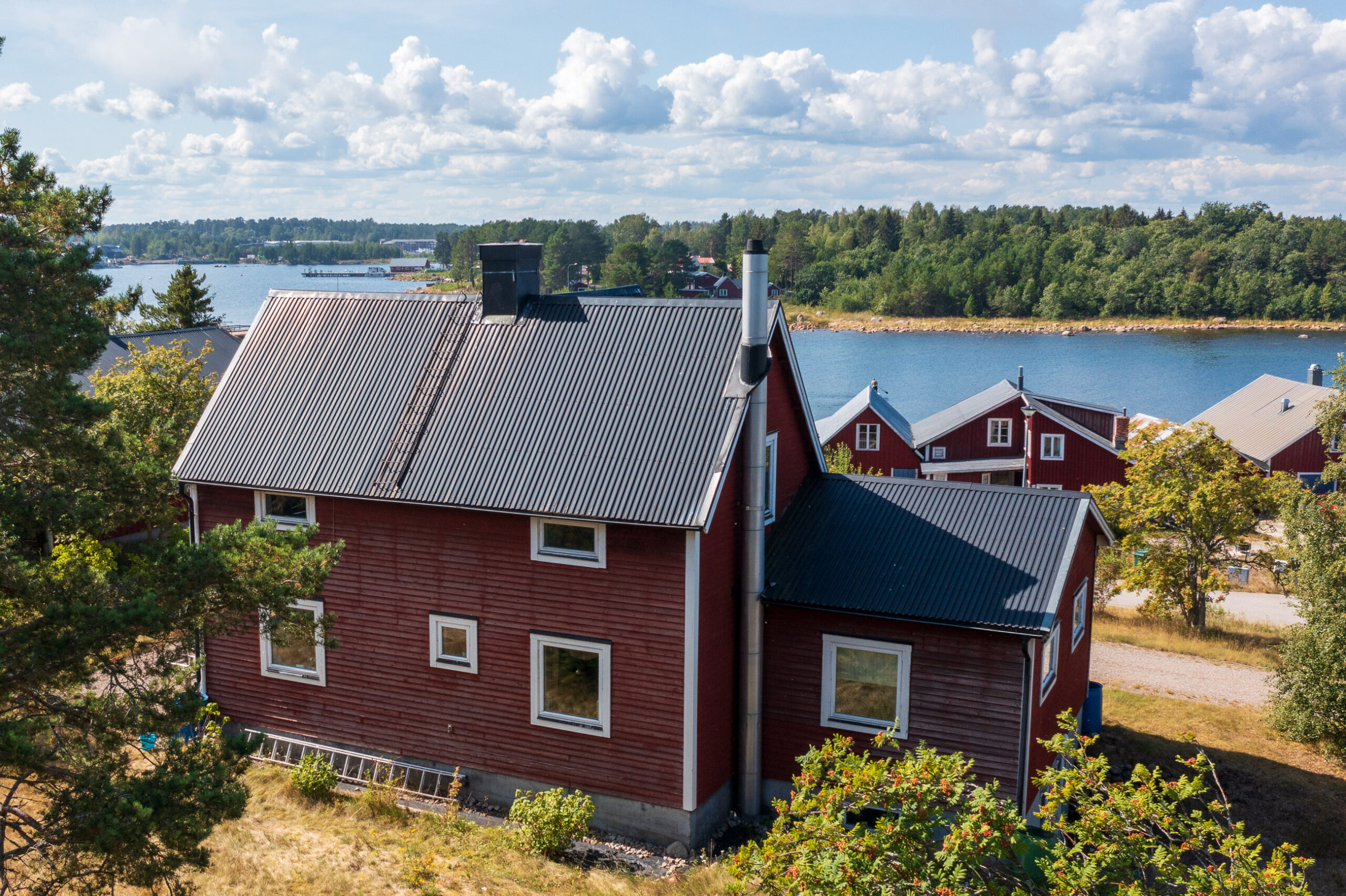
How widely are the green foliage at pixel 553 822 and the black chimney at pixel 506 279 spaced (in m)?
7.62

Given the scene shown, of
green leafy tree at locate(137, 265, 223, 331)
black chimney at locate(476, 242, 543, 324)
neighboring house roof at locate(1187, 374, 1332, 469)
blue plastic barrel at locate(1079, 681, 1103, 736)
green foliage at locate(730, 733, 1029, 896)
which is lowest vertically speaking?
blue plastic barrel at locate(1079, 681, 1103, 736)

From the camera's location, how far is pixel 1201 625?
3095cm

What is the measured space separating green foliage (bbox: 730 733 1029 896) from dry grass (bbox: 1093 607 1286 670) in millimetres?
19115

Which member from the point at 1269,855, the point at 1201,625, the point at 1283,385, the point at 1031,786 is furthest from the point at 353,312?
the point at 1283,385

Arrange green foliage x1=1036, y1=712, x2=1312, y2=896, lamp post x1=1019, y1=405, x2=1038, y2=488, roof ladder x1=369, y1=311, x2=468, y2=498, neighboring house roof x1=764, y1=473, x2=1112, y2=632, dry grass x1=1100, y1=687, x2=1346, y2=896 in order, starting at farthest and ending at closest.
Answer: lamp post x1=1019, y1=405, x2=1038, y2=488, dry grass x1=1100, y1=687, x2=1346, y2=896, roof ladder x1=369, y1=311, x2=468, y2=498, neighboring house roof x1=764, y1=473, x2=1112, y2=632, green foliage x1=1036, y1=712, x2=1312, y2=896

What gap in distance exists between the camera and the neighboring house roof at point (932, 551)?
1515 cm

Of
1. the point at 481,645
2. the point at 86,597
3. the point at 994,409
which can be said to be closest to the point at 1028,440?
the point at 994,409

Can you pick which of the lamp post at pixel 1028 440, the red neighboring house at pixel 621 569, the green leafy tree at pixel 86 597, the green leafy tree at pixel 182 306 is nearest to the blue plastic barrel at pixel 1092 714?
the red neighboring house at pixel 621 569

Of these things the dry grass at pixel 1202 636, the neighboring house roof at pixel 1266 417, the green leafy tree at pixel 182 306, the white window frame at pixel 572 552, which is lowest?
the dry grass at pixel 1202 636

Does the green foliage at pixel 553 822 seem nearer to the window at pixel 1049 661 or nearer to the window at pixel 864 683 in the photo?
the window at pixel 864 683

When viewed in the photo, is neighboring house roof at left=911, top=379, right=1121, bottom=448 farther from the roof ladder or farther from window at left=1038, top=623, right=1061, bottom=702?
the roof ladder

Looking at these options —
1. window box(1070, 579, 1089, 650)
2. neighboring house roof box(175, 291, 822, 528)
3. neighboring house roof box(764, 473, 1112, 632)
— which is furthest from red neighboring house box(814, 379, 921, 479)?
neighboring house roof box(764, 473, 1112, 632)

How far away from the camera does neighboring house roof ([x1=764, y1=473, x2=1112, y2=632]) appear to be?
49.7ft

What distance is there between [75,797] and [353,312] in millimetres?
10613
